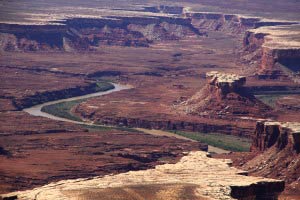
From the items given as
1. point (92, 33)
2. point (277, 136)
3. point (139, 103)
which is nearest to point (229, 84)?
point (139, 103)

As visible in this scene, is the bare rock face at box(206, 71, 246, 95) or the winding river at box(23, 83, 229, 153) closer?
the winding river at box(23, 83, 229, 153)

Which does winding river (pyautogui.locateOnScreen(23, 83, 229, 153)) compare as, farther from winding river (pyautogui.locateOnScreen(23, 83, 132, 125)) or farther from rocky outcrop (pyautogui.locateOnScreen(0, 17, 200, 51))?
rocky outcrop (pyautogui.locateOnScreen(0, 17, 200, 51))

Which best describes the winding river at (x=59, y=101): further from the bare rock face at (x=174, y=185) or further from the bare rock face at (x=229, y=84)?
the bare rock face at (x=174, y=185)

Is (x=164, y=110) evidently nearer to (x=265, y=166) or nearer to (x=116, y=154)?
(x=116, y=154)

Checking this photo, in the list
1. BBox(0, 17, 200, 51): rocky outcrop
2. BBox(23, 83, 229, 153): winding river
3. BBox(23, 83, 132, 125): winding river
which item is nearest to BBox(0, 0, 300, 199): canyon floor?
BBox(0, 17, 200, 51): rocky outcrop

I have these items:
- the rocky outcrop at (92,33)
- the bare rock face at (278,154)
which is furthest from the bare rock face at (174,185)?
the rocky outcrop at (92,33)

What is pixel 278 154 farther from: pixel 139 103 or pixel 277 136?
pixel 139 103
